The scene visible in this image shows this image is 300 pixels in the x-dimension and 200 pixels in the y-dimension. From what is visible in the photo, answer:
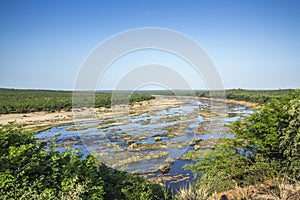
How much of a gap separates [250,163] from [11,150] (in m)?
10.2

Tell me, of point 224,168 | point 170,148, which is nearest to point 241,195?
point 224,168

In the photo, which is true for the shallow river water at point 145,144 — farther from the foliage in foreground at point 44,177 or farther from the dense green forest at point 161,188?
the foliage in foreground at point 44,177

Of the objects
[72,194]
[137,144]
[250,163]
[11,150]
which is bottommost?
[137,144]

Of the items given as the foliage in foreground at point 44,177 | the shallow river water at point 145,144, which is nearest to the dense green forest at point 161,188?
the foliage in foreground at point 44,177

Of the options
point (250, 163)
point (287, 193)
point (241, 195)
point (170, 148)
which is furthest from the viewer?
point (170, 148)

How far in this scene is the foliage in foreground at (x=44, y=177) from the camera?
5.50 metres

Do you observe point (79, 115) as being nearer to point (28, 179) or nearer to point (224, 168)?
point (224, 168)

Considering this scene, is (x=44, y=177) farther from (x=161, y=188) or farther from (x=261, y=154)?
(x=261, y=154)

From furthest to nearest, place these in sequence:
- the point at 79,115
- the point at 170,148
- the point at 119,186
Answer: the point at 79,115 → the point at 170,148 → the point at 119,186

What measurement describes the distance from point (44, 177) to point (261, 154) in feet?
32.0

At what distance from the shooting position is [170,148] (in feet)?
74.6

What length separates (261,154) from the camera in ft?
39.8

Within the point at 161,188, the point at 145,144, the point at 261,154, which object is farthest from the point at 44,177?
the point at 145,144

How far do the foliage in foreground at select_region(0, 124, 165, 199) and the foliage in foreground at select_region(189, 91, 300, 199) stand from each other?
12.6 ft
